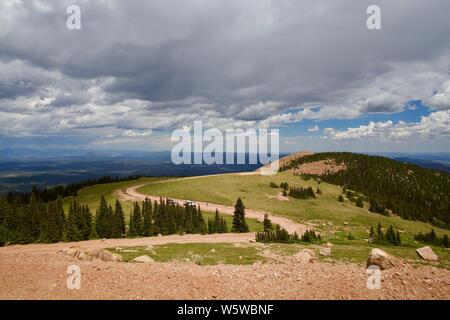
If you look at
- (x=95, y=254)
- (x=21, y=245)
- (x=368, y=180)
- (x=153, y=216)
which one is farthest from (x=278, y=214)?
(x=368, y=180)

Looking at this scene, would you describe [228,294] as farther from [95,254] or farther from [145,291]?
[95,254]

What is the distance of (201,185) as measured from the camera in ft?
353

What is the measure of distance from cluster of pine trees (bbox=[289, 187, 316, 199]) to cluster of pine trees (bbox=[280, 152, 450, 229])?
31.0 metres

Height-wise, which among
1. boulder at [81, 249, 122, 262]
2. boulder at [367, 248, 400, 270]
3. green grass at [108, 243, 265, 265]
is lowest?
green grass at [108, 243, 265, 265]

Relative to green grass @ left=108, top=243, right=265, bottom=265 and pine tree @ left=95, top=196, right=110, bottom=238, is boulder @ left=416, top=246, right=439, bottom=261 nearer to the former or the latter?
green grass @ left=108, top=243, right=265, bottom=265

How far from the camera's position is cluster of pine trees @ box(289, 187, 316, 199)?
108 metres

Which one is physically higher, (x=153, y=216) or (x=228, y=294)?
(x=228, y=294)

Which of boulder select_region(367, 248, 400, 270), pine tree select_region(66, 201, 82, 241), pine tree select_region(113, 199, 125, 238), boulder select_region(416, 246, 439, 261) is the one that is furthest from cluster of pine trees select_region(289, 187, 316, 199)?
boulder select_region(367, 248, 400, 270)

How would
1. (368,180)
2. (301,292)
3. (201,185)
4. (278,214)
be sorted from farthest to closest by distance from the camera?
(368,180)
(201,185)
(278,214)
(301,292)

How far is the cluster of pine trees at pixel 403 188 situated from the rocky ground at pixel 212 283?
399 feet

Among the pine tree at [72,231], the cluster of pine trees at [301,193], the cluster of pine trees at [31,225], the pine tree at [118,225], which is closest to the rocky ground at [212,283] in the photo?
the pine tree at [118,225]

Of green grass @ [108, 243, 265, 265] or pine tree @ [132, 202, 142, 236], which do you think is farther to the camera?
pine tree @ [132, 202, 142, 236]

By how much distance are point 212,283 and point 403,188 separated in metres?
182
